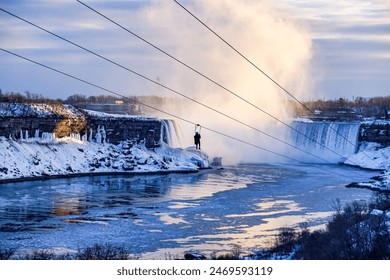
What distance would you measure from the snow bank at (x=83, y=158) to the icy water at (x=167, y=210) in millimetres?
1217

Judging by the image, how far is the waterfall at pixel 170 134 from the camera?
26.3 metres

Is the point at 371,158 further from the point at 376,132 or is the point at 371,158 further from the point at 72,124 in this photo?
the point at 72,124

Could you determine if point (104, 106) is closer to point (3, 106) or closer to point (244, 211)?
point (3, 106)

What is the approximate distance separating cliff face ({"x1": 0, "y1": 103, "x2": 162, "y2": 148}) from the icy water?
3155 mm

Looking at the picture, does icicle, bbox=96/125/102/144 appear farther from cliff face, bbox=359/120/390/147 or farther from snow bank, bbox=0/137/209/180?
cliff face, bbox=359/120/390/147

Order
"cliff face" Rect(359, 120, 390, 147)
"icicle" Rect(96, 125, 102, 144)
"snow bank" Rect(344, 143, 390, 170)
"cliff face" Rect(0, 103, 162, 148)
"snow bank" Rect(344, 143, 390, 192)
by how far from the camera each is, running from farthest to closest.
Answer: "cliff face" Rect(359, 120, 390, 147) < "icicle" Rect(96, 125, 102, 144) < "snow bank" Rect(344, 143, 390, 170) < "snow bank" Rect(344, 143, 390, 192) < "cliff face" Rect(0, 103, 162, 148)

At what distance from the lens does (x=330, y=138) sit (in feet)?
91.9

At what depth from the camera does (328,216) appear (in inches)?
468

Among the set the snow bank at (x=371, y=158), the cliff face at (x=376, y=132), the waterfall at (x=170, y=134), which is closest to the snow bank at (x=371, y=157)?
the snow bank at (x=371, y=158)

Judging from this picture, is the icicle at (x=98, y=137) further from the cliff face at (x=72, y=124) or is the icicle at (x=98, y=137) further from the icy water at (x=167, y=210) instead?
the icy water at (x=167, y=210)

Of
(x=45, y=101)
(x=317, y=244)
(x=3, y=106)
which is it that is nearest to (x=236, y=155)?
(x=45, y=101)

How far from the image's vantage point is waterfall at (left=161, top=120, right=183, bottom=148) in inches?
1036

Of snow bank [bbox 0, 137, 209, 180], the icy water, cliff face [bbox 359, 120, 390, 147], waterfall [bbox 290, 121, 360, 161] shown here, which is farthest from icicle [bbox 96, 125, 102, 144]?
cliff face [bbox 359, 120, 390, 147]

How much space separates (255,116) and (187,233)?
2557cm
